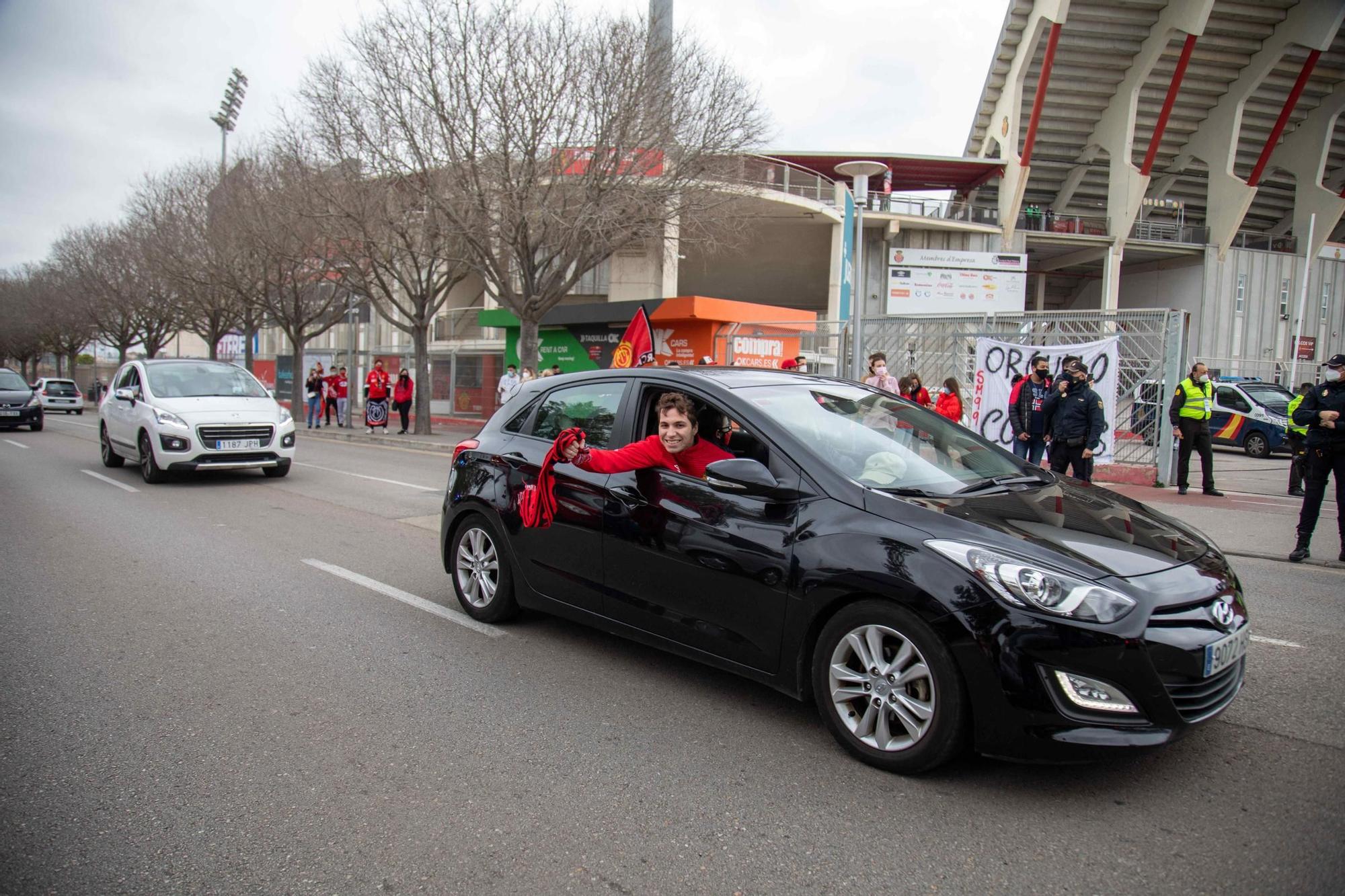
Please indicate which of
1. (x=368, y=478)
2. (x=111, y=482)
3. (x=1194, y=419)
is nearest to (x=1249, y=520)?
(x=1194, y=419)

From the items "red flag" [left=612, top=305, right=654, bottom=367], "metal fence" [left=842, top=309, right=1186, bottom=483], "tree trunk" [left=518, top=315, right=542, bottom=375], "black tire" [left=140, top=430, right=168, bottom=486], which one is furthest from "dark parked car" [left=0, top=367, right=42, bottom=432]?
"metal fence" [left=842, top=309, right=1186, bottom=483]

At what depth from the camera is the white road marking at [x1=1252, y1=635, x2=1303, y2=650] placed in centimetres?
478

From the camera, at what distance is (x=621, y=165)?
1862cm

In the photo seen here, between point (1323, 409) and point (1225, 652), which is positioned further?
point (1323, 409)

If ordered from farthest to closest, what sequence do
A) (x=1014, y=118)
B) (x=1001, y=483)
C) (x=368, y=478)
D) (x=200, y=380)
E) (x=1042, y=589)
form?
(x=1014, y=118)
(x=368, y=478)
(x=200, y=380)
(x=1001, y=483)
(x=1042, y=589)

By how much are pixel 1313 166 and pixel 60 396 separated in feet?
201

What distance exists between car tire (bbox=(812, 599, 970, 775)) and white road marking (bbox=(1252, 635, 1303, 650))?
2.98m

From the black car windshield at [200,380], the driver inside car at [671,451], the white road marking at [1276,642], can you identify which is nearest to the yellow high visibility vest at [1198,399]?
the white road marking at [1276,642]

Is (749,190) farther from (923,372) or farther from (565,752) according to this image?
(565,752)

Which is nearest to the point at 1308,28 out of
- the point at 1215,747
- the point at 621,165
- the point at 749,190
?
the point at 749,190

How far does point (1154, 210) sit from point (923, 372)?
45.6 m

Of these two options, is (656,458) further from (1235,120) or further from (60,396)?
(1235,120)

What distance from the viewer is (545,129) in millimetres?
18016

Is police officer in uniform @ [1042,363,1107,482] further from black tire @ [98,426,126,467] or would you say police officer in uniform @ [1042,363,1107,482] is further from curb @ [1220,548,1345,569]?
black tire @ [98,426,126,467]
